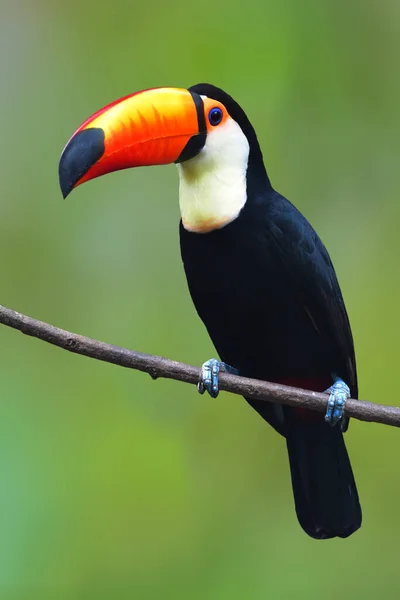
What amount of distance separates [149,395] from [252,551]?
0.78 m

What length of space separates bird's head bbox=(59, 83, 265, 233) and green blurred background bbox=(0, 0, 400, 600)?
4.64ft

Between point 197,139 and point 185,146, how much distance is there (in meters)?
0.05

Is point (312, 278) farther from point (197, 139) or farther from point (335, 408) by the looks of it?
point (197, 139)

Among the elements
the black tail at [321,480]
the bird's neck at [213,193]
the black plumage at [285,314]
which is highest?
the bird's neck at [213,193]

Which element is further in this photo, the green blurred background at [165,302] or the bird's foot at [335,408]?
the green blurred background at [165,302]

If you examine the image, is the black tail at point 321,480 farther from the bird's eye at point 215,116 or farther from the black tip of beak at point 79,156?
the black tip of beak at point 79,156

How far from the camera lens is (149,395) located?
388 centimetres

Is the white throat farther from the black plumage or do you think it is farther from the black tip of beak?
the black tip of beak

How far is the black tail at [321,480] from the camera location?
8.87 ft

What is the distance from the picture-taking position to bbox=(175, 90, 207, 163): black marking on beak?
2.41m

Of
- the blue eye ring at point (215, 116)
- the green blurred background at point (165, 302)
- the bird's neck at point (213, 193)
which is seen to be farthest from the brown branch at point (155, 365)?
the green blurred background at point (165, 302)

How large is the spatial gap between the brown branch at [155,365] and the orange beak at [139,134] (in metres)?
0.37

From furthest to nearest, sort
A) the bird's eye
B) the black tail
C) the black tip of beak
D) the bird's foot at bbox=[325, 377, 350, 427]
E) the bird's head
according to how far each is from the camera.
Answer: the black tail
the bird's eye
the bird's foot at bbox=[325, 377, 350, 427]
the bird's head
the black tip of beak

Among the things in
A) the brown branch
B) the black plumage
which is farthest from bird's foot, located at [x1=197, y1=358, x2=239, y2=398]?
the black plumage
